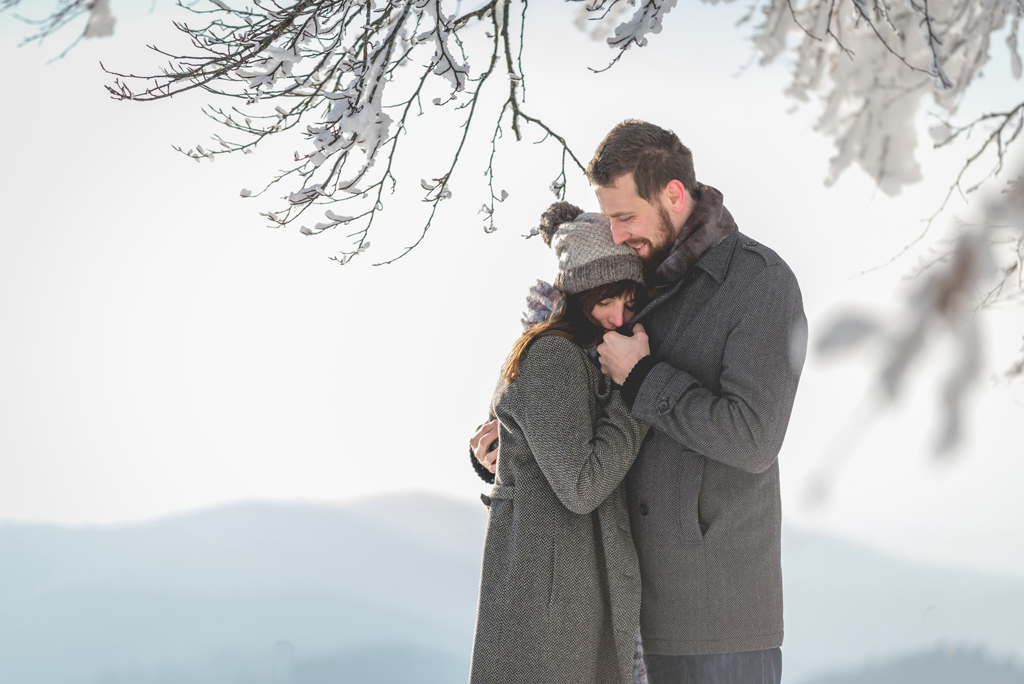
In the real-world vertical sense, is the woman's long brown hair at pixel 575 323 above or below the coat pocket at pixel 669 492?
above

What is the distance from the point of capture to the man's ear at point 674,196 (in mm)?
1567

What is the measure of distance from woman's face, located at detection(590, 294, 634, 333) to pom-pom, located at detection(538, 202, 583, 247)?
8.7 inches

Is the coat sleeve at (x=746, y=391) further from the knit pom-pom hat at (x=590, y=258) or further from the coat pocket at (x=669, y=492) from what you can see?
the knit pom-pom hat at (x=590, y=258)

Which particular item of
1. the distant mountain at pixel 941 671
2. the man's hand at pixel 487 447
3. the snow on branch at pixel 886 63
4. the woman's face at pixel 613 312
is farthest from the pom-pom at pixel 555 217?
the distant mountain at pixel 941 671

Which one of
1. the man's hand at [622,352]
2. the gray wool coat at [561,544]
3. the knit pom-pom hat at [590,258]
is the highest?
the knit pom-pom hat at [590,258]

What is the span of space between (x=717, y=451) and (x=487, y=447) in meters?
0.62

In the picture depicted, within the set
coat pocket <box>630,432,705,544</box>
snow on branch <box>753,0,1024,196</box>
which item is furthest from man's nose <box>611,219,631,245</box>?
snow on branch <box>753,0,1024,196</box>

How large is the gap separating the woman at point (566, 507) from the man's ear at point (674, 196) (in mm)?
119

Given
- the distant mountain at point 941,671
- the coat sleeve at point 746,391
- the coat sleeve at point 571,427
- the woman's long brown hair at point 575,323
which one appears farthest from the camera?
the distant mountain at point 941,671

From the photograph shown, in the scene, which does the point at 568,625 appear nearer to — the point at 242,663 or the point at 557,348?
the point at 557,348

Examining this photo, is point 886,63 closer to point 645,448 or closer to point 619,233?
point 619,233

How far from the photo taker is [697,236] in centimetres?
157

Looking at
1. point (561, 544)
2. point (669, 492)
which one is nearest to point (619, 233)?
point (669, 492)

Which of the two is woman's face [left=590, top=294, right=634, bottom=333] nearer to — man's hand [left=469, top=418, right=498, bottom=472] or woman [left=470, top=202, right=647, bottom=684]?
woman [left=470, top=202, right=647, bottom=684]
